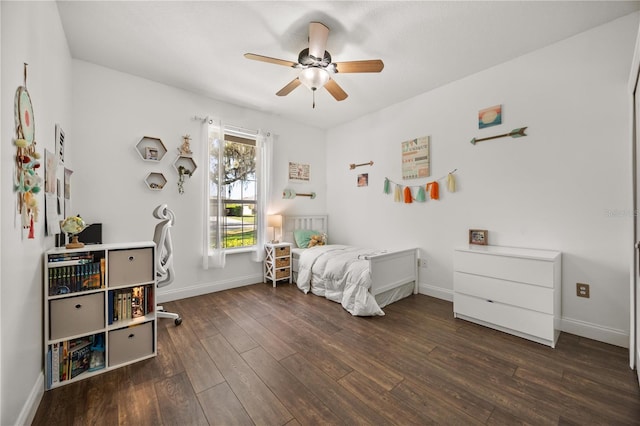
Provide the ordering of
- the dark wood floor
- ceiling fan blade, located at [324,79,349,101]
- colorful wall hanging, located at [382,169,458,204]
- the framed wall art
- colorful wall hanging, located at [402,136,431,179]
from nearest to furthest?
the dark wood floor → ceiling fan blade, located at [324,79,349,101] → colorful wall hanging, located at [382,169,458,204] → colorful wall hanging, located at [402,136,431,179] → the framed wall art

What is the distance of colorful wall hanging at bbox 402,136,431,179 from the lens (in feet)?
11.0

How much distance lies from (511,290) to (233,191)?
3437 mm

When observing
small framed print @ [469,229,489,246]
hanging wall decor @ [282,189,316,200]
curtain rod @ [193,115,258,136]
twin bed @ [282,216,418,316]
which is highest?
curtain rod @ [193,115,258,136]

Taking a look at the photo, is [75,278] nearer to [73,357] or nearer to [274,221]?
[73,357]

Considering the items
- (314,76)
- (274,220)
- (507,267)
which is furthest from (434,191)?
(274,220)

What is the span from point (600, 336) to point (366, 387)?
2137 millimetres

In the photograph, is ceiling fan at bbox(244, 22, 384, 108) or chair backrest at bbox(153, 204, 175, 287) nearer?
ceiling fan at bbox(244, 22, 384, 108)

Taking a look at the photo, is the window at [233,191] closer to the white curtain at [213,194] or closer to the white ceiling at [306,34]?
the white curtain at [213,194]

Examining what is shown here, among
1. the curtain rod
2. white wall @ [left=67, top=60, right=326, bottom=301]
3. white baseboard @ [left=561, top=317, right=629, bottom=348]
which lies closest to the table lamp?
white wall @ [left=67, top=60, right=326, bottom=301]

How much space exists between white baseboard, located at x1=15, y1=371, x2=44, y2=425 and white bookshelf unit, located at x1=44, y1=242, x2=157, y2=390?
68 mm

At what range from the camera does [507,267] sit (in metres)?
2.32

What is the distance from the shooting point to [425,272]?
341 cm

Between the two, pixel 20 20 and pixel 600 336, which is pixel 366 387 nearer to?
pixel 600 336

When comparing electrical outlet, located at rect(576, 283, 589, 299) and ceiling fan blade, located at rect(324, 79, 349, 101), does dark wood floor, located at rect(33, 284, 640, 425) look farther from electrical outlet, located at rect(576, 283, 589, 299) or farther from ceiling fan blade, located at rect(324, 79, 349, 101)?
ceiling fan blade, located at rect(324, 79, 349, 101)
